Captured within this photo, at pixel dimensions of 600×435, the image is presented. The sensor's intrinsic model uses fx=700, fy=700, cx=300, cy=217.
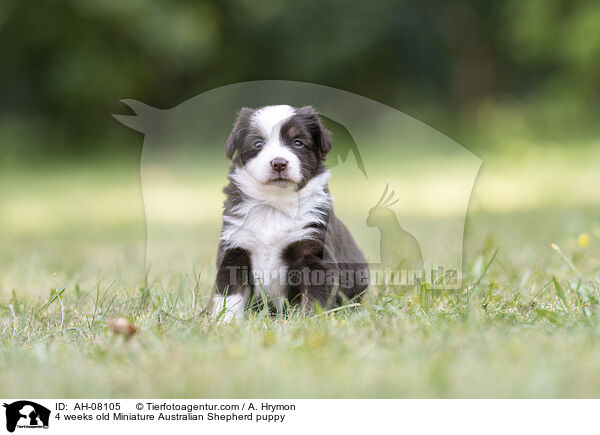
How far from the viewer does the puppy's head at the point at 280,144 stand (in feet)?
10.3

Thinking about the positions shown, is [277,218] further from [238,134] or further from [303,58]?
[303,58]

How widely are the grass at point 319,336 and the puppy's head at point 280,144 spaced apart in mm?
627

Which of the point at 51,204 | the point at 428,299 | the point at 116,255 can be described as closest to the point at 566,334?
the point at 428,299

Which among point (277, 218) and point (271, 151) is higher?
point (271, 151)

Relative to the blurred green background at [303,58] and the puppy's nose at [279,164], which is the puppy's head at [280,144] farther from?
the blurred green background at [303,58]

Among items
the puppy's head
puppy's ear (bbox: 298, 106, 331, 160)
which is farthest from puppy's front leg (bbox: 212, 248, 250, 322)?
puppy's ear (bbox: 298, 106, 331, 160)

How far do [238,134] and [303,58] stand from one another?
11.4 meters

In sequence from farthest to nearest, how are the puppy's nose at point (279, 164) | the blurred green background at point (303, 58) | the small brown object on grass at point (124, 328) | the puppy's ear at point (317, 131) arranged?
the blurred green background at point (303, 58) → the puppy's ear at point (317, 131) → the puppy's nose at point (279, 164) → the small brown object on grass at point (124, 328)

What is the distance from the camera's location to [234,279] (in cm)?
319
